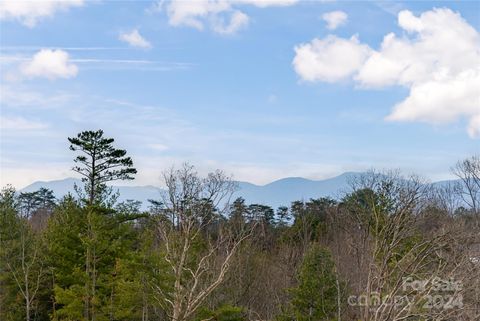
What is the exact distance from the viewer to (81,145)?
2477 cm

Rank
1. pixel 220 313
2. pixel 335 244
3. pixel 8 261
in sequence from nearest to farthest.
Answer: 1. pixel 220 313
2. pixel 8 261
3. pixel 335 244

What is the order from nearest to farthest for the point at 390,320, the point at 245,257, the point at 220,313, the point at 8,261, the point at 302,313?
the point at 390,320 → the point at 220,313 → the point at 302,313 → the point at 8,261 → the point at 245,257

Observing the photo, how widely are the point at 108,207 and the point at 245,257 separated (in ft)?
33.2

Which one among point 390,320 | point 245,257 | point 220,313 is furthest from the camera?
point 245,257

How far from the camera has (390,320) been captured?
26.5ft

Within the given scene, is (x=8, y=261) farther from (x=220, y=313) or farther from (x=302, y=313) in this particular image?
(x=302, y=313)

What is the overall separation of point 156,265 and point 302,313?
6317mm

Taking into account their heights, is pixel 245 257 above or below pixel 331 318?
above

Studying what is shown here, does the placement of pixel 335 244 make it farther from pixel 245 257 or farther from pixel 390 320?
pixel 390 320

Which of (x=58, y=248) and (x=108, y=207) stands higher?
(x=108, y=207)

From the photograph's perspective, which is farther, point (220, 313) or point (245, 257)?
point (245, 257)

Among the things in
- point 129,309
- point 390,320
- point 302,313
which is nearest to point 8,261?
point 129,309

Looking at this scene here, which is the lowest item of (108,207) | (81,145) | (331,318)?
(331,318)

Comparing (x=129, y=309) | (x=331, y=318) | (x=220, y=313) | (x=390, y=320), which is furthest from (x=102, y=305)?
(x=390, y=320)
